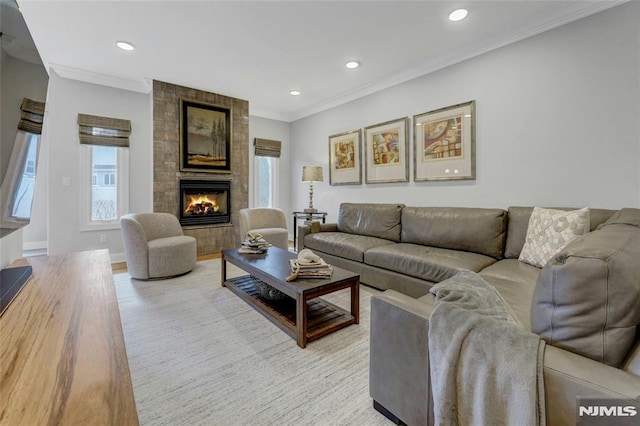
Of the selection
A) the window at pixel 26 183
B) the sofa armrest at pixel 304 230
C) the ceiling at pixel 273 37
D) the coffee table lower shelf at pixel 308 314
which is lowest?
the coffee table lower shelf at pixel 308 314

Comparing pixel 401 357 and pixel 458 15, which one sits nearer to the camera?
pixel 401 357

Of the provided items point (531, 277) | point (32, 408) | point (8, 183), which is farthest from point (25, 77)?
point (531, 277)

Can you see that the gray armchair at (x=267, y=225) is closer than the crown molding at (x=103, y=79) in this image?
No

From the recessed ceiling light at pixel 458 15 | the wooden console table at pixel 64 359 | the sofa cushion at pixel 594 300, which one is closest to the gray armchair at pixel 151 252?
the wooden console table at pixel 64 359

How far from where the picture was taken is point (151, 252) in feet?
10.4

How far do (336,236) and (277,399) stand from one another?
2320mm

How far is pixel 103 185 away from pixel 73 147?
601 mm

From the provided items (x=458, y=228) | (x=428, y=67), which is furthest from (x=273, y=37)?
(x=458, y=228)

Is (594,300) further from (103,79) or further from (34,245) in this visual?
(34,245)

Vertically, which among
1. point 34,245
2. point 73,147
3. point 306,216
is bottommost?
point 34,245

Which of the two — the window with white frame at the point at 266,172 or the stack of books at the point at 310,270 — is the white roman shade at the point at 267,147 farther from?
the stack of books at the point at 310,270

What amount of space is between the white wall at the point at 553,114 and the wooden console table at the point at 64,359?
10.9 feet

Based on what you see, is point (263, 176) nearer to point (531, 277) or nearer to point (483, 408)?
point (531, 277)

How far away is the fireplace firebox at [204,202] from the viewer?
14.4ft
